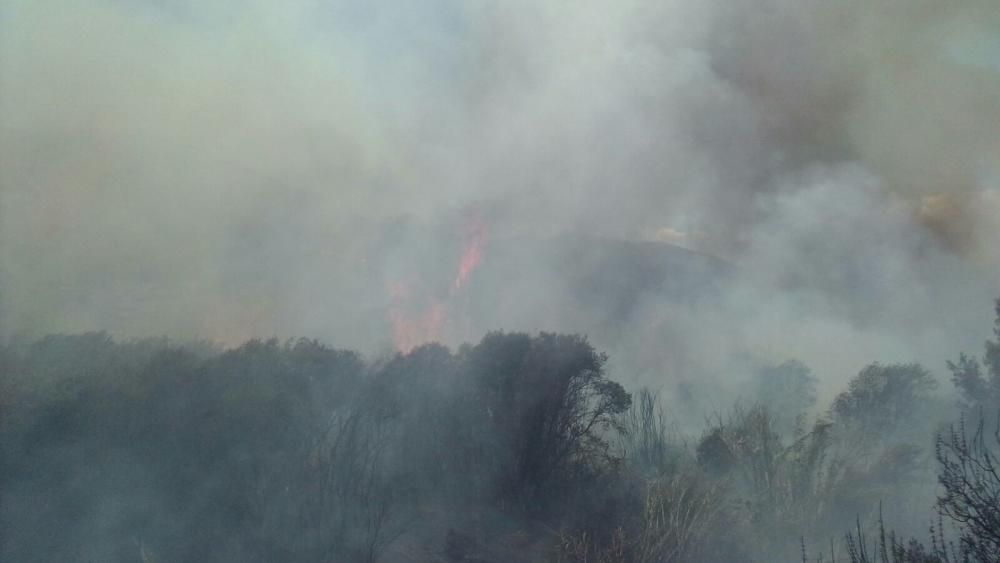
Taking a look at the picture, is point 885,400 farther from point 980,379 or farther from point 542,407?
point 542,407

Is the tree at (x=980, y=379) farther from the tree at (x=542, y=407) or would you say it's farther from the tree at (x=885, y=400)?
the tree at (x=542, y=407)

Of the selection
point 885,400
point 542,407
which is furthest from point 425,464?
point 885,400

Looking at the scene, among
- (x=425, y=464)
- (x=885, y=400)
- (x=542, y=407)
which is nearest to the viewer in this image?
(x=425, y=464)

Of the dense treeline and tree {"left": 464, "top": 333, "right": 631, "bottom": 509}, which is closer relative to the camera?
the dense treeline

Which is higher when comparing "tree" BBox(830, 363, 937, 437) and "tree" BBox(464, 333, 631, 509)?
"tree" BBox(830, 363, 937, 437)

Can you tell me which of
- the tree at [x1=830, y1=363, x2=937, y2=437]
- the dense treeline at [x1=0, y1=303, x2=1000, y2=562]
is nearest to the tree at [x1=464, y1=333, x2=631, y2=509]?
the dense treeline at [x1=0, y1=303, x2=1000, y2=562]

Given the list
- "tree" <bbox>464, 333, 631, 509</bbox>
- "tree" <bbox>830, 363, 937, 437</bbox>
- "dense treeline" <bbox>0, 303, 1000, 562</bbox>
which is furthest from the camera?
"tree" <bbox>830, 363, 937, 437</bbox>

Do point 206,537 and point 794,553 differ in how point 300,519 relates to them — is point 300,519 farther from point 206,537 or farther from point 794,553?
point 794,553

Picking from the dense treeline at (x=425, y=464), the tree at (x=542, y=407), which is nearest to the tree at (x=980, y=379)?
the dense treeline at (x=425, y=464)

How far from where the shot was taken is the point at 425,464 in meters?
22.5

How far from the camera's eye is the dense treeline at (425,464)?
48.5 feet

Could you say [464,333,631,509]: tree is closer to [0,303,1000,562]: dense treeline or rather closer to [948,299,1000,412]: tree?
[0,303,1000,562]: dense treeline

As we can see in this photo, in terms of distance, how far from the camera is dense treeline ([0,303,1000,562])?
14.8 m

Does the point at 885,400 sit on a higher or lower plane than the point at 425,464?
higher
